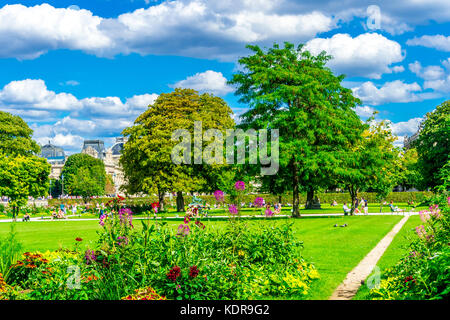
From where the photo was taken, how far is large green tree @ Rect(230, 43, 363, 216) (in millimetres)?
30250

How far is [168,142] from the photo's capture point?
137ft

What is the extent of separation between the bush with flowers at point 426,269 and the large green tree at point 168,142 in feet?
107

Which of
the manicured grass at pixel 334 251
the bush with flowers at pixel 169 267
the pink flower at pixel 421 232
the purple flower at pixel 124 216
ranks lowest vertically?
the manicured grass at pixel 334 251

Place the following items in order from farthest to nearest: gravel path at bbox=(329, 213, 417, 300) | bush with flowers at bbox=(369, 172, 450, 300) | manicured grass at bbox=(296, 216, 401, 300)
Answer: manicured grass at bbox=(296, 216, 401, 300)
gravel path at bbox=(329, 213, 417, 300)
bush with flowers at bbox=(369, 172, 450, 300)

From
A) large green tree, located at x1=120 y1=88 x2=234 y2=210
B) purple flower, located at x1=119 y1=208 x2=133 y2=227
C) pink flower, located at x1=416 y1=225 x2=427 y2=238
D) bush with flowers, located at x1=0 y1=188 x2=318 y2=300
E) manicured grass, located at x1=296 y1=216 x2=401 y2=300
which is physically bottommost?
manicured grass, located at x1=296 y1=216 x2=401 y2=300

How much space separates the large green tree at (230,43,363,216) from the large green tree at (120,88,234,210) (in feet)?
33.0

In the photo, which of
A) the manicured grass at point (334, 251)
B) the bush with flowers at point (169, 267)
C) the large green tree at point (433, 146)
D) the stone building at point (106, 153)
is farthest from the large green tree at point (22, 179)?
the stone building at point (106, 153)

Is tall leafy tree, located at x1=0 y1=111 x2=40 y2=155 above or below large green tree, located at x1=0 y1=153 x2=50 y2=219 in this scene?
above

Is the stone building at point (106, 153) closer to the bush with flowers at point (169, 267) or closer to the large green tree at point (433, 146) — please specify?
the large green tree at point (433, 146)

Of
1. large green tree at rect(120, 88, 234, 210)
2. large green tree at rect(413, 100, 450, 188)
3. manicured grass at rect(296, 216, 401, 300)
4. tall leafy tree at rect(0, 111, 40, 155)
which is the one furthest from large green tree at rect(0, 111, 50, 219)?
large green tree at rect(413, 100, 450, 188)

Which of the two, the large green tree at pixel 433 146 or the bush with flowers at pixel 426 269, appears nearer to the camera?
the bush with flowers at pixel 426 269

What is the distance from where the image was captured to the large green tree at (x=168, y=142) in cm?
4141

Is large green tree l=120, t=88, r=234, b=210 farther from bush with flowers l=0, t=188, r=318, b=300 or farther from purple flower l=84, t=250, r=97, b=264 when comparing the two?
purple flower l=84, t=250, r=97, b=264
